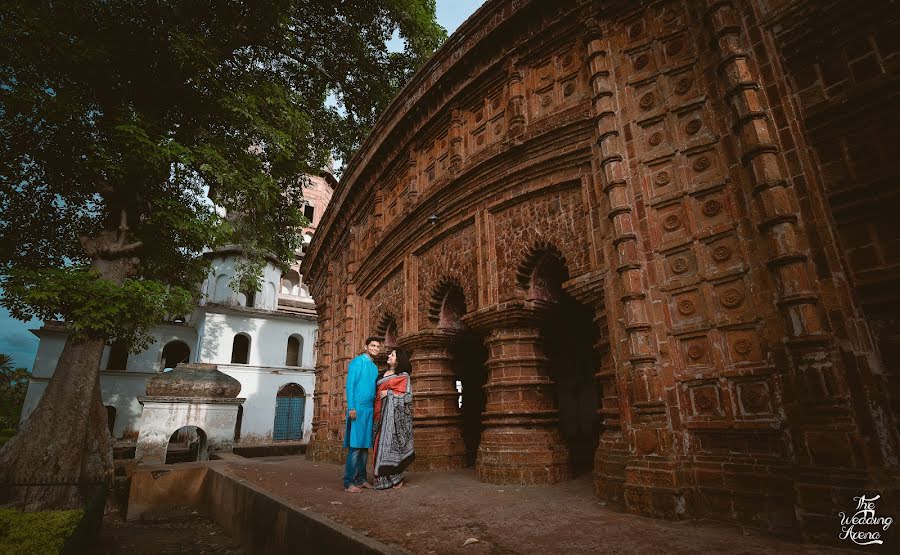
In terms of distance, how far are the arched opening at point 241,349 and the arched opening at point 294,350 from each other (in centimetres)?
226

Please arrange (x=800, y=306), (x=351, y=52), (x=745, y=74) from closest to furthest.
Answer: (x=800, y=306) → (x=745, y=74) → (x=351, y=52)

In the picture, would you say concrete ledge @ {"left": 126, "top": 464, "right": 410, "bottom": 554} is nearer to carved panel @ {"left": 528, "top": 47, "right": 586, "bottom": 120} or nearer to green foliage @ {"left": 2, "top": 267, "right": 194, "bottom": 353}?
green foliage @ {"left": 2, "top": 267, "right": 194, "bottom": 353}

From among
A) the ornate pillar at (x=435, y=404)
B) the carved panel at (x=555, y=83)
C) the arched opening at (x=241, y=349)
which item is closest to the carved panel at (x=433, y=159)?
the carved panel at (x=555, y=83)

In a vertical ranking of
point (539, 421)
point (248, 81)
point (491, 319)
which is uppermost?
point (248, 81)

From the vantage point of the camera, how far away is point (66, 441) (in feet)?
24.6

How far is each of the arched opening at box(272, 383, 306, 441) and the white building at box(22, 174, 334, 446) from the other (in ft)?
0.17

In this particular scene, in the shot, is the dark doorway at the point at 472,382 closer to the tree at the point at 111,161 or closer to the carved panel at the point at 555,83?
the carved panel at the point at 555,83

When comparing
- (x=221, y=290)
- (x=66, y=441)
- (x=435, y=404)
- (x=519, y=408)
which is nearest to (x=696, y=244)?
(x=519, y=408)

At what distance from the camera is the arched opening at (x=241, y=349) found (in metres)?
23.8

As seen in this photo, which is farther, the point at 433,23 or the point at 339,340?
the point at 433,23

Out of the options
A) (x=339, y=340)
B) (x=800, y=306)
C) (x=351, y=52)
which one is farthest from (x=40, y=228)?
(x=800, y=306)

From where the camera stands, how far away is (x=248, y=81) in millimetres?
10055

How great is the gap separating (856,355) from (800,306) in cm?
46

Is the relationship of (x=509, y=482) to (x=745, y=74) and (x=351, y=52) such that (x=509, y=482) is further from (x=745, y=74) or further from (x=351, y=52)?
(x=351, y=52)
